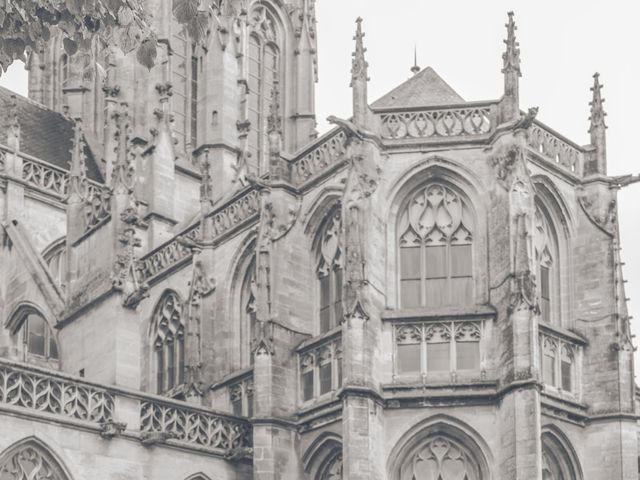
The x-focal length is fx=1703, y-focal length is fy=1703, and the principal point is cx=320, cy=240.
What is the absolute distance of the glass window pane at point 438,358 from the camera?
27.4 meters

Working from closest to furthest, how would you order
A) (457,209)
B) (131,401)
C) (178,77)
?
(131,401) → (457,209) → (178,77)

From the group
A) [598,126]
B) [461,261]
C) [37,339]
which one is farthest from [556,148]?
[37,339]

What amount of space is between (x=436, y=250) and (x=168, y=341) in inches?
284

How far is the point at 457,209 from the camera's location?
93.3ft

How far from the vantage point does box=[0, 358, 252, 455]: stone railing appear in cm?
2497

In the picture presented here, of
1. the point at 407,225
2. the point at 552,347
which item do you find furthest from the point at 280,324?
the point at 552,347

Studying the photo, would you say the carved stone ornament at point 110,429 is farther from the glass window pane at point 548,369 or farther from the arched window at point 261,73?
the arched window at point 261,73

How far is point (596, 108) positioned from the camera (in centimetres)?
3028

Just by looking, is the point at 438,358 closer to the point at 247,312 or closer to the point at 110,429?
the point at 247,312

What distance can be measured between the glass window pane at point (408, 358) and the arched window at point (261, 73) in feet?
55.8

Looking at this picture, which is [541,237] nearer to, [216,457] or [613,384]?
[613,384]

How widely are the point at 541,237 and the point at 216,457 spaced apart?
6614mm

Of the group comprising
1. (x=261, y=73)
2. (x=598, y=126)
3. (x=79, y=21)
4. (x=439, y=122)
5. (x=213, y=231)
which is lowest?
(x=79, y=21)

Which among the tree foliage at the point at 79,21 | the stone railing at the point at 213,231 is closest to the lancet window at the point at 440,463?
the stone railing at the point at 213,231
